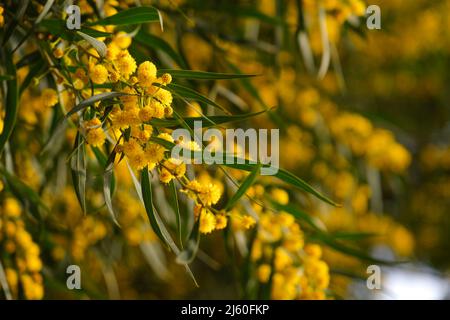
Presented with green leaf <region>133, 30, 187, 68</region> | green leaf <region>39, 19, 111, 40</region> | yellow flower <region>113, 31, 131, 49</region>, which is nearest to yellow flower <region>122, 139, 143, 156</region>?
green leaf <region>39, 19, 111, 40</region>

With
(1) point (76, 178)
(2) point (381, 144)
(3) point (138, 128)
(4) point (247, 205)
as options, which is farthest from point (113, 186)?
(2) point (381, 144)

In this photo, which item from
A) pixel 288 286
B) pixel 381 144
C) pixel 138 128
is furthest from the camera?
pixel 381 144

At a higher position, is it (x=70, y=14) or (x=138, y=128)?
(x=70, y=14)

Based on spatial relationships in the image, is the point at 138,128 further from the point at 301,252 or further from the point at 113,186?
the point at 301,252

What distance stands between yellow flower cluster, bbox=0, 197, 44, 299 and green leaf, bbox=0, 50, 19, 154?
0.40 m

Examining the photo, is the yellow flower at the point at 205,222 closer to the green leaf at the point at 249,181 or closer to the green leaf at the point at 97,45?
the green leaf at the point at 249,181

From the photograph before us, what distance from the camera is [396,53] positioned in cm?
346

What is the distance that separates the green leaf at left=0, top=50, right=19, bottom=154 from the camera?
44.9 inches

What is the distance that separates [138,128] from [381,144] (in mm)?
1737

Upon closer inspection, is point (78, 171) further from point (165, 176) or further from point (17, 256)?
point (17, 256)

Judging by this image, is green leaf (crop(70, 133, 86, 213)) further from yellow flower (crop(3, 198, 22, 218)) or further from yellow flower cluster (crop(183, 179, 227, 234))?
yellow flower (crop(3, 198, 22, 218))

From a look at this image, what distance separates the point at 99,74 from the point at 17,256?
68 cm

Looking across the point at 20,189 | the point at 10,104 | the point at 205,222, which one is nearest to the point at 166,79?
the point at 205,222
